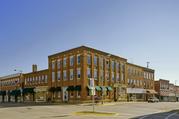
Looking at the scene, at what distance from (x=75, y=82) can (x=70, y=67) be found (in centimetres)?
394

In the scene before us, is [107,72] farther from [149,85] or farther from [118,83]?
[149,85]

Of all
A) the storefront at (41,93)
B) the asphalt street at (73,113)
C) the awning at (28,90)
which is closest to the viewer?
the asphalt street at (73,113)

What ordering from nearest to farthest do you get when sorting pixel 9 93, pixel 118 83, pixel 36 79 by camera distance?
pixel 118 83 < pixel 36 79 < pixel 9 93

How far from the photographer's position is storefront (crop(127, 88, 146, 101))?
83.8m

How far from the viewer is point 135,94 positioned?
88125 millimetres

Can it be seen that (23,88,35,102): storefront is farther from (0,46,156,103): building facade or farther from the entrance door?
the entrance door

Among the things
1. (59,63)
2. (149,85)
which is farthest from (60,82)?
(149,85)

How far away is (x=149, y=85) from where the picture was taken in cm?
9925

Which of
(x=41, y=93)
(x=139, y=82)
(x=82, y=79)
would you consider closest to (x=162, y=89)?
(x=139, y=82)

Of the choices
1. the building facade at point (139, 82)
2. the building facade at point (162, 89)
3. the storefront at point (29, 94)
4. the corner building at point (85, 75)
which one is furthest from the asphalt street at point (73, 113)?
the building facade at point (162, 89)

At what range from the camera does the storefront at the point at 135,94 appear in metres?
83.8

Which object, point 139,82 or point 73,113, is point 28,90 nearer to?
point 139,82

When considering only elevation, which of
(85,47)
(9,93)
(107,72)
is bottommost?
(9,93)

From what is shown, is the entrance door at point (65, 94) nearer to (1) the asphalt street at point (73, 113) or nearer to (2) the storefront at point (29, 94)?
(2) the storefront at point (29, 94)
